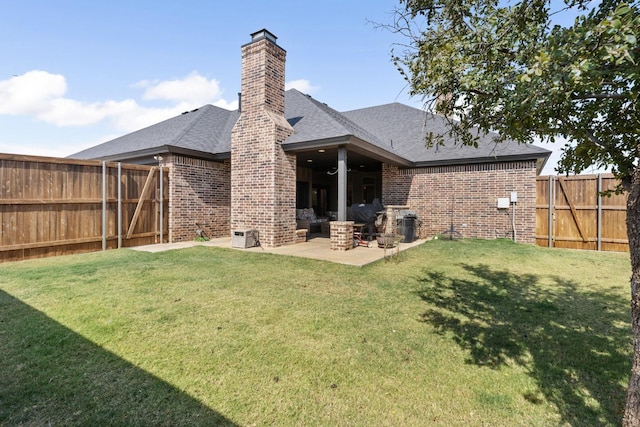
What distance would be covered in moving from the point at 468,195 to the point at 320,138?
6.37m

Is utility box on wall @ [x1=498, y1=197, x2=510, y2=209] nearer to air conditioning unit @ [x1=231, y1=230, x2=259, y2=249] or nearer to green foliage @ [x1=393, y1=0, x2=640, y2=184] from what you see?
green foliage @ [x1=393, y1=0, x2=640, y2=184]

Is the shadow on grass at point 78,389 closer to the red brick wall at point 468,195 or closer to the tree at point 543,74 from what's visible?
the tree at point 543,74

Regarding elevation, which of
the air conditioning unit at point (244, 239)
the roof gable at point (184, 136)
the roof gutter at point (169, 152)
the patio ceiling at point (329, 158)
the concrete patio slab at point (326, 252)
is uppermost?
the roof gable at point (184, 136)

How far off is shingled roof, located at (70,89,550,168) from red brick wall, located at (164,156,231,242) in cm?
50

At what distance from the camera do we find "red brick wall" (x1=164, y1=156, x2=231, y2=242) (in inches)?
389

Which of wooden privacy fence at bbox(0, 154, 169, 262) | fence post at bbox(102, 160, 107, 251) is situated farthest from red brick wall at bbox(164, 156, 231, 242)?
fence post at bbox(102, 160, 107, 251)

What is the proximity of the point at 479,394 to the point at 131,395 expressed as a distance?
8.89ft

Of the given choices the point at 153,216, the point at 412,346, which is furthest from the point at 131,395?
the point at 153,216

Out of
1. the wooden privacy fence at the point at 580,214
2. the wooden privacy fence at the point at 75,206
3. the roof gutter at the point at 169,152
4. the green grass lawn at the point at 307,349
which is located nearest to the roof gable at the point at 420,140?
the wooden privacy fence at the point at 580,214

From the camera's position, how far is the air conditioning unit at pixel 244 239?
873cm

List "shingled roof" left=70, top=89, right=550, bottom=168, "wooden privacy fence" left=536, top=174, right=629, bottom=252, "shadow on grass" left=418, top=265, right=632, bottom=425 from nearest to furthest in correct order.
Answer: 1. "shadow on grass" left=418, top=265, right=632, bottom=425
2. "wooden privacy fence" left=536, top=174, right=629, bottom=252
3. "shingled roof" left=70, top=89, right=550, bottom=168

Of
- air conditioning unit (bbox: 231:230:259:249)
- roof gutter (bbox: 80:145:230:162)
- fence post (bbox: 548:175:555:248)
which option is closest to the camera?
air conditioning unit (bbox: 231:230:259:249)

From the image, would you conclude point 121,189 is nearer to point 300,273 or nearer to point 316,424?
point 300,273

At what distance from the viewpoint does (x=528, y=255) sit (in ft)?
26.8
